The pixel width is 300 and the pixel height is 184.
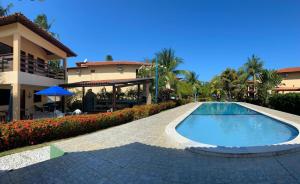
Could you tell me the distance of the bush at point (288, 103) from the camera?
861 inches

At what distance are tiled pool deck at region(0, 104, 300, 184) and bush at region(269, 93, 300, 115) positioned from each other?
18498mm

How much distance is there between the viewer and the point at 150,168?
18.4 feet

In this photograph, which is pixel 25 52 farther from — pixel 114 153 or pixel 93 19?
pixel 114 153

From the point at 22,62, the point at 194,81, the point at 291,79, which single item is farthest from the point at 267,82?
the point at 22,62

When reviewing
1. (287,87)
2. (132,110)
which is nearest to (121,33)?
(132,110)

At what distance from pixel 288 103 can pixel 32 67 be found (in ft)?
86.8

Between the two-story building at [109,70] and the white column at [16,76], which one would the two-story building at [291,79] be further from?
the white column at [16,76]

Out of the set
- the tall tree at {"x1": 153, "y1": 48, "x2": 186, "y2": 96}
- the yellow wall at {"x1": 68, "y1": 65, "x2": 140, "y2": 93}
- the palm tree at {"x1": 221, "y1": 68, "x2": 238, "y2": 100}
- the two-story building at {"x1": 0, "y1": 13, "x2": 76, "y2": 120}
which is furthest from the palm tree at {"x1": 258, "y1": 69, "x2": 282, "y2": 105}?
the two-story building at {"x1": 0, "y1": 13, "x2": 76, "y2": 120}

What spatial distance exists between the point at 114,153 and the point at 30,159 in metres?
2.67

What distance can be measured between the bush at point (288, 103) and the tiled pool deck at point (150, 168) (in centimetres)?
1850

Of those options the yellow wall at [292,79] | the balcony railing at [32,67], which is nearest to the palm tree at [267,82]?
the yellow wall at [292,79]

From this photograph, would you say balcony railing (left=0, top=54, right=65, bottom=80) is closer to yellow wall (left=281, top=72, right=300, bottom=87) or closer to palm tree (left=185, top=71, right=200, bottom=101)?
palm tree (left=185, top=71, right=200, bottom=101)

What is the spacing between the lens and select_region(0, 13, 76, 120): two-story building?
1314cm

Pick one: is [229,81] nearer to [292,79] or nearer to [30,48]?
[292,79]
